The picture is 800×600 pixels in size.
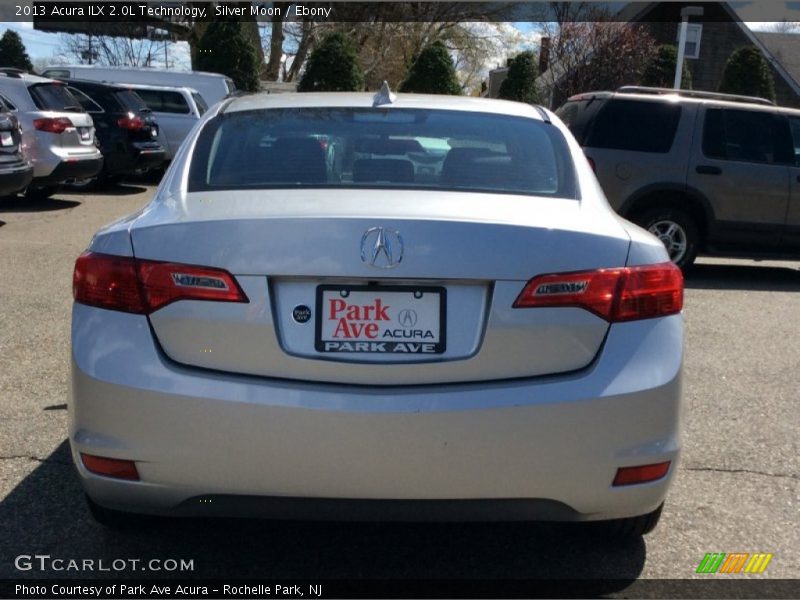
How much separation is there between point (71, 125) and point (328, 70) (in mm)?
20153

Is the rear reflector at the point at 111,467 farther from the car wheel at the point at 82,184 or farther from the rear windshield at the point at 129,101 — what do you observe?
the rear windshield at the point at 129,101

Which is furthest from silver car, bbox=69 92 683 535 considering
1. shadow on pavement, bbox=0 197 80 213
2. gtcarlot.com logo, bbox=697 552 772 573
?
shadow on pavement, bbox=0 197 80 213

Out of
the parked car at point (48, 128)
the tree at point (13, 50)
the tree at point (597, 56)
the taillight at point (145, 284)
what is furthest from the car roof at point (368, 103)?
the tree at point (13, 50)

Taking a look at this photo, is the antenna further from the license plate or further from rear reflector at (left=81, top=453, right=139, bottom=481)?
rear reflector at (left=81, top=453, right=139, bottom=481)

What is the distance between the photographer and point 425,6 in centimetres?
4269

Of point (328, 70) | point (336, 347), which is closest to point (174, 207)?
point (336, 347)

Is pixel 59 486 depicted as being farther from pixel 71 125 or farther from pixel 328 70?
pixel 328 70

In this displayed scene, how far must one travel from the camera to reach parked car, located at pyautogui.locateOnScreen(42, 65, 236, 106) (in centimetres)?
2305

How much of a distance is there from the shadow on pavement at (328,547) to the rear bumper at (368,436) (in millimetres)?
503

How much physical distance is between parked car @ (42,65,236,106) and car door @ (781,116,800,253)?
48.1 ft

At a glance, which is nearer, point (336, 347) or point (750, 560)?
point (336, 347)

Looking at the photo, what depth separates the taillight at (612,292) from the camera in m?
3.05

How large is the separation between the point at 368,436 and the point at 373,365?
0.67 feet

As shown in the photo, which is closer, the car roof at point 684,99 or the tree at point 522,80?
the car roof at point 684,99
